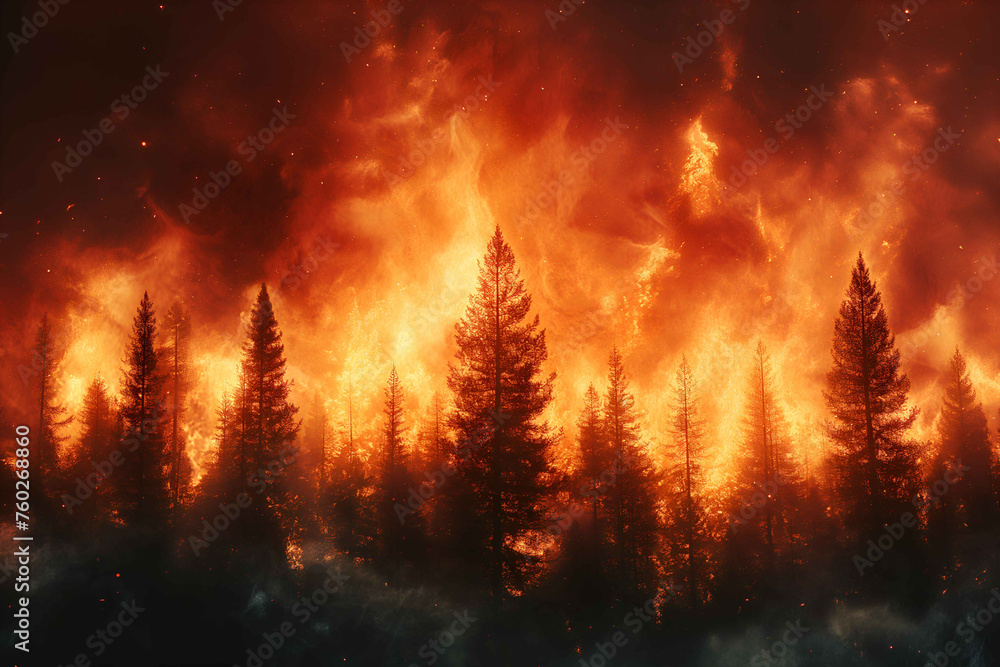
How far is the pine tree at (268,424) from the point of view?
3406 centimetres

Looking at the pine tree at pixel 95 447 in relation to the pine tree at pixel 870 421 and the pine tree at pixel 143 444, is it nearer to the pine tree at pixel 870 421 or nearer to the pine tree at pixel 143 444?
the pine tree at pixel 143 444

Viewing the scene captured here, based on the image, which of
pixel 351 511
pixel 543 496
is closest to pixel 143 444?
pixel 351 511

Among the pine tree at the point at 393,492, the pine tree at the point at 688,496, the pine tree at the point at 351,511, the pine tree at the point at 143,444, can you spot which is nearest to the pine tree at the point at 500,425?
the pine tree at the point at 393,492

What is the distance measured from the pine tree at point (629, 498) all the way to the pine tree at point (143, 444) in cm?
2906

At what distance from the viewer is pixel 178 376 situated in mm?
47719

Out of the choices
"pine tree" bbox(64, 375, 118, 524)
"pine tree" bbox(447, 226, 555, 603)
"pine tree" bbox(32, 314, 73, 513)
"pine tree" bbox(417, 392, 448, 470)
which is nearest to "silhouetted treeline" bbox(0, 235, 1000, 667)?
"pine tree" bbox(447, 226, 555, 603)

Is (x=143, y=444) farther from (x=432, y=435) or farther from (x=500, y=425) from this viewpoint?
(x=432, y=435)

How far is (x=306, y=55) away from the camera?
7706 cm

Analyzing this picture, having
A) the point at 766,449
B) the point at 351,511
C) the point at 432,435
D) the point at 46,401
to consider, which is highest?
the point at 46,401

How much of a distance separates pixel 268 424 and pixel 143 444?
7.60m

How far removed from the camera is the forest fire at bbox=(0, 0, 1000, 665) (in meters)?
27.6

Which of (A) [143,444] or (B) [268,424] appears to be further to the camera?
(B) [268,424]

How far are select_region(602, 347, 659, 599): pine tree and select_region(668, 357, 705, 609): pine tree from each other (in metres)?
1.77

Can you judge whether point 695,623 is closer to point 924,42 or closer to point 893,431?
point 893,431
